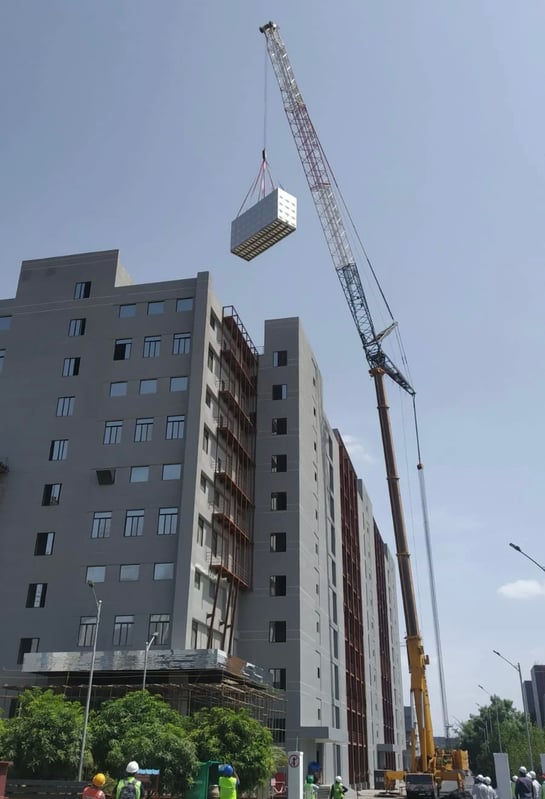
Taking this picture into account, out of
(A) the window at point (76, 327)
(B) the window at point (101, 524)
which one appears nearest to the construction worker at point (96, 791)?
(B) the window at point (101, 524)

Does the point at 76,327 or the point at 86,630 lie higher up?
the point at 76,327

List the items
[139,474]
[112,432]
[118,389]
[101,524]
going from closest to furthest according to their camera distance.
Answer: [101,524] < [139,474] < [112,432] < [118,389]

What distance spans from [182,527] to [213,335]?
19.1 m

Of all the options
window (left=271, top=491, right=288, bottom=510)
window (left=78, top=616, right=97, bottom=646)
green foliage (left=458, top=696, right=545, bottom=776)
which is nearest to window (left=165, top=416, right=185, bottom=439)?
window (left=271, top=491, right=288, bottom=510)

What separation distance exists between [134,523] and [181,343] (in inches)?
653

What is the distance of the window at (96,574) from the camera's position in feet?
187

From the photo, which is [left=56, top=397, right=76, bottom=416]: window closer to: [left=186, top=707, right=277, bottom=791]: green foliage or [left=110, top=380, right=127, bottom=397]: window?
[left=110, top=380, right=127, bottom=397]: window

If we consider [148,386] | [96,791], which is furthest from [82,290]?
[96,791]

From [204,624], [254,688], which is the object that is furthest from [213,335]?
[254,688]

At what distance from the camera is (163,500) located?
5881cm

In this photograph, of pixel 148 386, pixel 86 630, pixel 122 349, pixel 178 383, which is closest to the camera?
pixel 86 630

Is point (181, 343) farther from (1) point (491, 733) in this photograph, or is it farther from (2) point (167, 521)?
(1) point (491, 733)

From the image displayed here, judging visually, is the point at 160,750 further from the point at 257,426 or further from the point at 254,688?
the point at 257,426

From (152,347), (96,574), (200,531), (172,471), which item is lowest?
(96,574)
